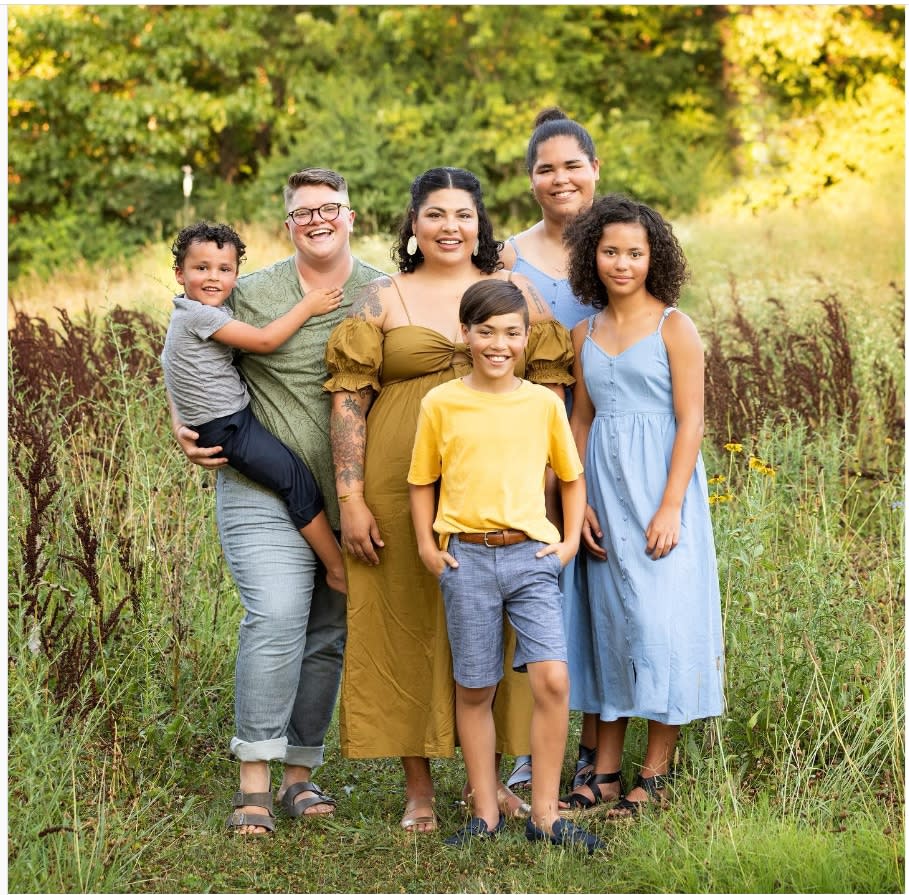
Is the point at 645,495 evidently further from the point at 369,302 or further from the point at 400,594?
the point at 369,302

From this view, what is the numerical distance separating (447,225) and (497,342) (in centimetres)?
46

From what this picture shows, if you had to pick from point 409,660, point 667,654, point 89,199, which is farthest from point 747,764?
point 89,199

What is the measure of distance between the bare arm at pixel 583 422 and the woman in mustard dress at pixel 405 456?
0.25 feet

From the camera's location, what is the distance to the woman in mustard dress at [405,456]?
12.0 feet

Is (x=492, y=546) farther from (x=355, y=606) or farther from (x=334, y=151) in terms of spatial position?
(x=334, y=151)

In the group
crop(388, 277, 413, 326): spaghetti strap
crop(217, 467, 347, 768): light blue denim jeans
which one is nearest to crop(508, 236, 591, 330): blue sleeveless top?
crop(388, 277, 413, 326): spaghetti strap

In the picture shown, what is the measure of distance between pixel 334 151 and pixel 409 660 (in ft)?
50.5

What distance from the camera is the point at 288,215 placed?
12.6ft

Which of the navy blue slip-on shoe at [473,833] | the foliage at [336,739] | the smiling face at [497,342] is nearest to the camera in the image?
the foliage at [336,739]

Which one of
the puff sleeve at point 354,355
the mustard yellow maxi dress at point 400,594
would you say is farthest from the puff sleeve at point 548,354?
the puff sleeve at point 354,355

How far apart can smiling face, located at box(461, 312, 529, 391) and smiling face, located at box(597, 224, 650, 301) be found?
41 centimetres

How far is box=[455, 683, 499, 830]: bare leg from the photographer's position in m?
3.60

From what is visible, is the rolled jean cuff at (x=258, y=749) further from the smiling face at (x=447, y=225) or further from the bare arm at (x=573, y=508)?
the smiling face at (x=447, y=225)

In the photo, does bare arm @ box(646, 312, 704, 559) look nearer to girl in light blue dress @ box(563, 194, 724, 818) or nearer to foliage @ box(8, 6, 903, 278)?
girl in light blue dress @ box(563, 194, 724, 818)
